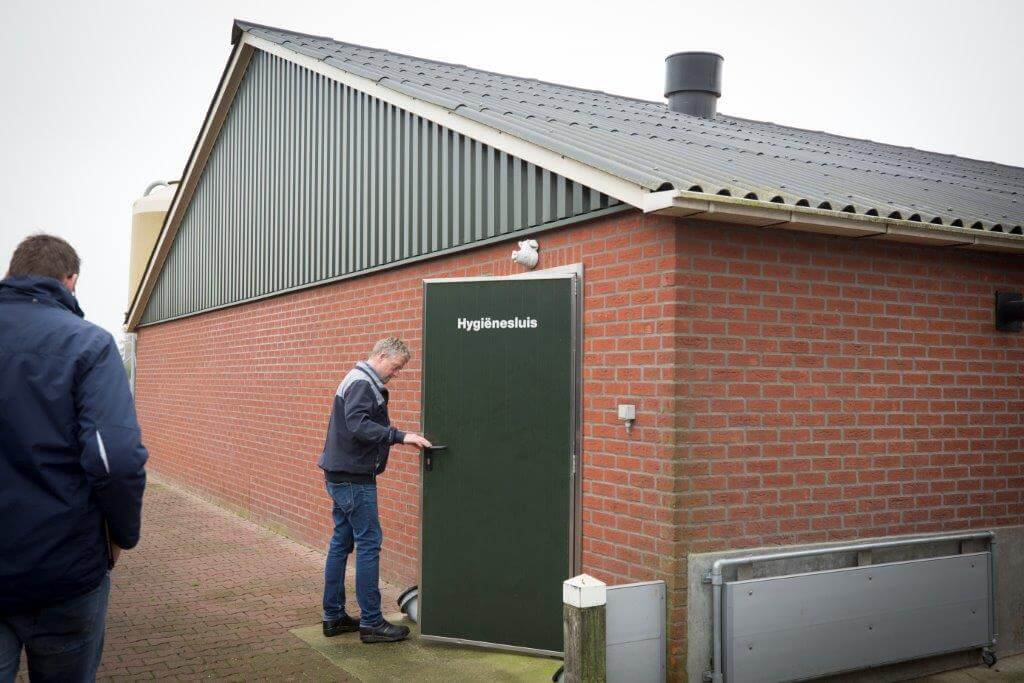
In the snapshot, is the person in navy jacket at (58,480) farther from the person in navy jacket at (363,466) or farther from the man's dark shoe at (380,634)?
the man's dark shoe at (380,634)

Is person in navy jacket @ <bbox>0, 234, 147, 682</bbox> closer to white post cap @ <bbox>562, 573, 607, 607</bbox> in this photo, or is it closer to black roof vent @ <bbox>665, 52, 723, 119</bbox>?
white post cap @ <bbox>562, 573, 607, 607</bbox>

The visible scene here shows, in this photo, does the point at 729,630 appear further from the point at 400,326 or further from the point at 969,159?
the point at 969,159

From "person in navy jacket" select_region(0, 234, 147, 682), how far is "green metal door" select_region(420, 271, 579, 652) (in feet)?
9.86

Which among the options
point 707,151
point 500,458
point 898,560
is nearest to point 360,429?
point 500,458

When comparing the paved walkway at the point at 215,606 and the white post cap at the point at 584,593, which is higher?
the white post cap at the point at 584,593

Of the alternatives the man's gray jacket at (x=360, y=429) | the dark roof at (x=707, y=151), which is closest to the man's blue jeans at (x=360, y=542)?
the man's gray jacket at (x=360, y=429)

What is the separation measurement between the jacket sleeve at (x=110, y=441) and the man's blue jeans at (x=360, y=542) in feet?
9.38

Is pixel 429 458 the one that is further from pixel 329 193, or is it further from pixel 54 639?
pixel 329 193

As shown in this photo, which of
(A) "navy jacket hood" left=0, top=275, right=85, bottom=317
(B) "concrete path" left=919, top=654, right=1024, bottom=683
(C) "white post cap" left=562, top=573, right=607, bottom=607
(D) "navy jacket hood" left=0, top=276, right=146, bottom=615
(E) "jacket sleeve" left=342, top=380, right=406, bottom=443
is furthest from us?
(E) "jacket sleeve" left=342, top=380, right=406, bottom=443

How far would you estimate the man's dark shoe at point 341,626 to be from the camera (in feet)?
19.9

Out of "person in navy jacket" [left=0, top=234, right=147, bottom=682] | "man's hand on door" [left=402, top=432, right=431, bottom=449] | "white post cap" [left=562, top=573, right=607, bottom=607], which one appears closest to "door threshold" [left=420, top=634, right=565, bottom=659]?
"man's hand on door" [left=402, top=432, right=431, bottom=449]

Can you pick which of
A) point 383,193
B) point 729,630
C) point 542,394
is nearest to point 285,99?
point 383,193

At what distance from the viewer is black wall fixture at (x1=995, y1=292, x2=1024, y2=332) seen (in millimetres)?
5867

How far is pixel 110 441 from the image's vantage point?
2881 mm
